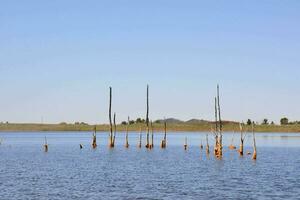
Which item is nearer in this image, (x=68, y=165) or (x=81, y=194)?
(x=81, y=194)

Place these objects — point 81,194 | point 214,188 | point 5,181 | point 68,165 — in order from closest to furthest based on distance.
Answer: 1. point 81,194
2. point 214,188
3. point 5,181
4. point 68,165

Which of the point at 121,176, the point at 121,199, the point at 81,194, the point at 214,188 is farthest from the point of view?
the point at 121,176

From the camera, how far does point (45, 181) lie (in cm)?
5081

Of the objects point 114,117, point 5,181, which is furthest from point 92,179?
point 114,117

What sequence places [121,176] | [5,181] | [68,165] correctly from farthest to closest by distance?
[68,165] < [121,176] < [5,181]

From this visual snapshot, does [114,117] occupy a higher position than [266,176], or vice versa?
[114,117]

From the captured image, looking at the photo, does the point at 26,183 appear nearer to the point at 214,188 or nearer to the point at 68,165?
the point at 214,188

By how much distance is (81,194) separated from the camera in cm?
4188

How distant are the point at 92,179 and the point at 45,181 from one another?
4449 mm

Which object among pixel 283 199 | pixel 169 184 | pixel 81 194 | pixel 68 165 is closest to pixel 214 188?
pixel 169 184

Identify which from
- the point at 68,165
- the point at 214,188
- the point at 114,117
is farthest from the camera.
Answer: the point at 114,117

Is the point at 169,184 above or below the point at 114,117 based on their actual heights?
below

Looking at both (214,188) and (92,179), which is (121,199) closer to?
(214,188)

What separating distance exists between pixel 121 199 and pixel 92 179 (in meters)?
14.2
